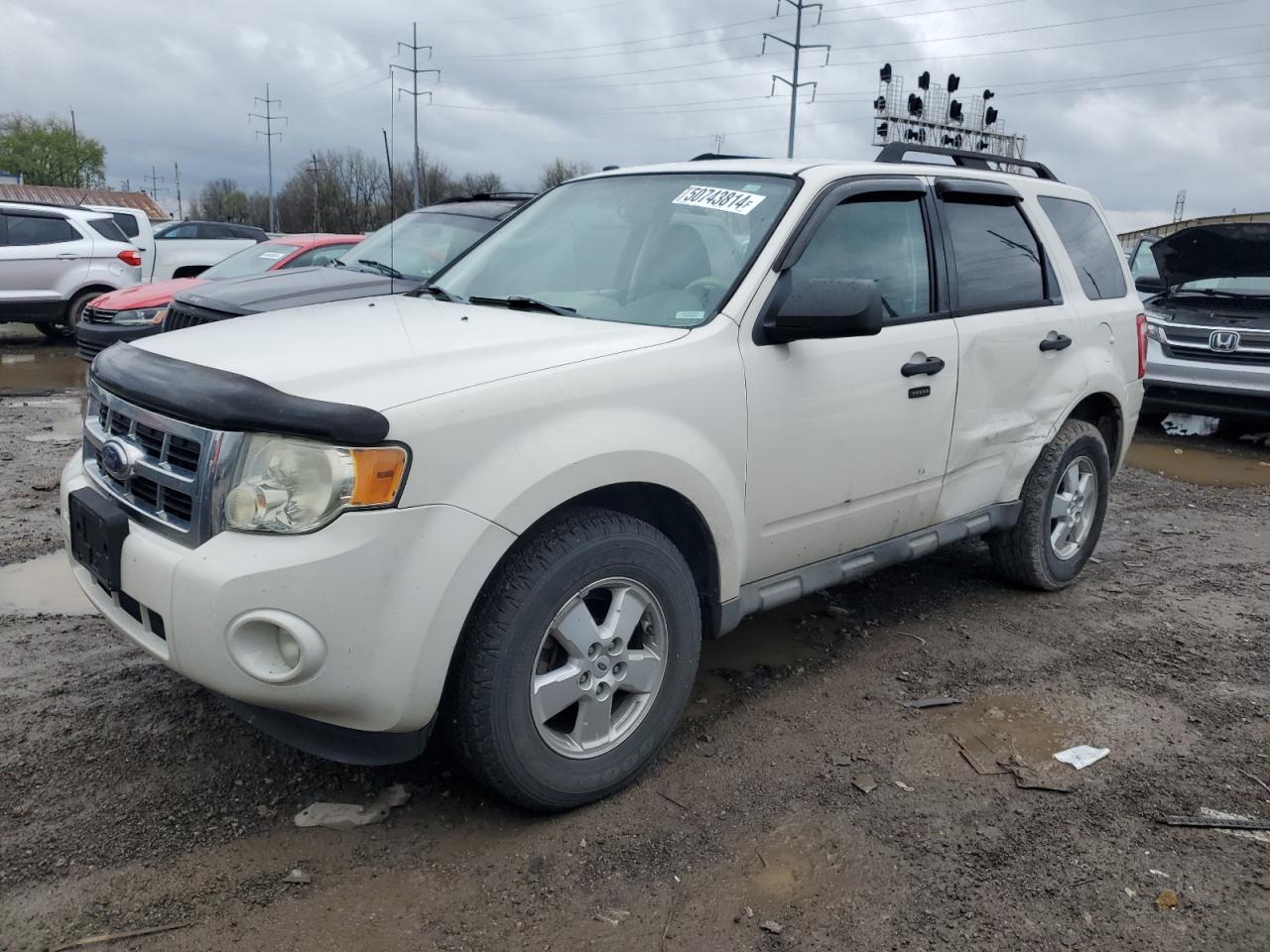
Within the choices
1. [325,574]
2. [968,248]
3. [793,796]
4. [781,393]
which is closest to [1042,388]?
[968,248]

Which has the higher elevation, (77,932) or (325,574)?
(325,574)

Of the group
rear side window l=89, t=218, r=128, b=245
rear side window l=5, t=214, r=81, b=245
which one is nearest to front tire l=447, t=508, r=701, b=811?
rear side window l=5, t=214, r=81, b=245

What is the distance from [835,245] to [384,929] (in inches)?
100

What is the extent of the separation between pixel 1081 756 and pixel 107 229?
13969 mm

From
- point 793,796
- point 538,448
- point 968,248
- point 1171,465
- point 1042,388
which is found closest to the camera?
point 538,448

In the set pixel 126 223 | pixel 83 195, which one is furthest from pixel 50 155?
pixel 126 223

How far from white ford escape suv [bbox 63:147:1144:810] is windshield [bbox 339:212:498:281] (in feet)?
12.2

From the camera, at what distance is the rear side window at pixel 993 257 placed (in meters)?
4.08

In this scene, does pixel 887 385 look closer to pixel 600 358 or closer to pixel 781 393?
pixel 781 393

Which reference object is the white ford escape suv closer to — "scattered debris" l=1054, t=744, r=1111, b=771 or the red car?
"scattered debris" l=1054, t=744, r=1111, b=771

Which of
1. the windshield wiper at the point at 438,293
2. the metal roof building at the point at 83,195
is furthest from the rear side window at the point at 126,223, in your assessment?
the metal roof building at the point at 83,195

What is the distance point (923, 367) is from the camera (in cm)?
369

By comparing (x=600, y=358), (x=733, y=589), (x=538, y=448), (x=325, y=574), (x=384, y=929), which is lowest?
(x=384, y=929)

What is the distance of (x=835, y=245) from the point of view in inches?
141
